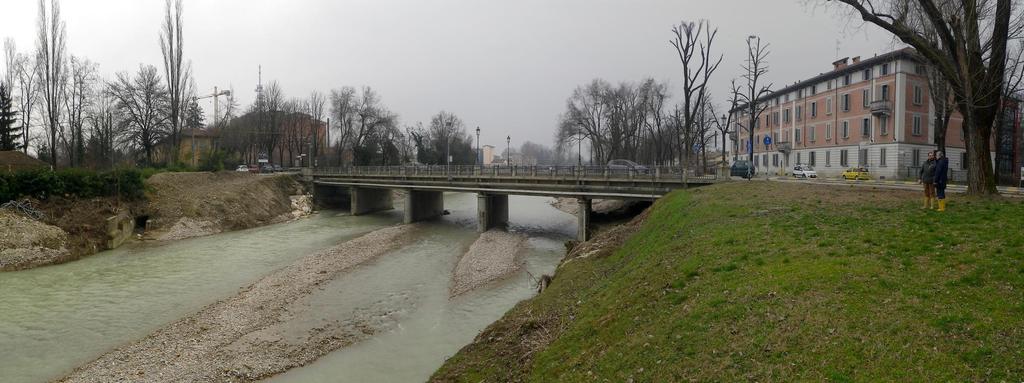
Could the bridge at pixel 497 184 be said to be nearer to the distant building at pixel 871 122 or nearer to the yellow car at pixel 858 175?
the yellow car at pixel 858 175

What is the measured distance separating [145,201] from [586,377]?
4151 cm

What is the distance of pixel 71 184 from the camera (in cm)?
3347

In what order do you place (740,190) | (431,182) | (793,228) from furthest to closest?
(431,182) → (740,190) → (793,228)

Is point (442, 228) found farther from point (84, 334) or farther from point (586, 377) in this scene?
point (586, 377)

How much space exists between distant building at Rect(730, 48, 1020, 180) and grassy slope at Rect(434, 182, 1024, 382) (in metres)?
41.7

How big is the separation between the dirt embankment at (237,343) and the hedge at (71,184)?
2274 centimetres

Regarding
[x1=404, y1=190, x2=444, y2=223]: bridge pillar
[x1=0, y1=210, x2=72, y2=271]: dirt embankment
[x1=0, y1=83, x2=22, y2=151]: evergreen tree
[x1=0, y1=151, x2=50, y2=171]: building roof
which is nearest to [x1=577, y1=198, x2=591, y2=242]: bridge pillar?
[x1=404, y1=190, x2=444, y2=223]: bridge pillar

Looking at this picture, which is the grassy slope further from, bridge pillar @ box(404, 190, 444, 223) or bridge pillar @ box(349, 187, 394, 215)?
bridge pillar @ box(349, 187, 394, 215)

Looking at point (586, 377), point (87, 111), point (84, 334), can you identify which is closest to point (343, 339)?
point (84, 334)

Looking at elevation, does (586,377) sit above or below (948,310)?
below

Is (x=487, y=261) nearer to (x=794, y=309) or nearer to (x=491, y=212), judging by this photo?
(x=491, y=212)

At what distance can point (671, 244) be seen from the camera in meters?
14.0

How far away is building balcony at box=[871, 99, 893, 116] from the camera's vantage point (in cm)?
4955

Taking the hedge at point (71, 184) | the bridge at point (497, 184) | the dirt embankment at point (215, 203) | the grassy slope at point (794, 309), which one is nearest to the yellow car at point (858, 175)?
the bridge at point (497, 184)
